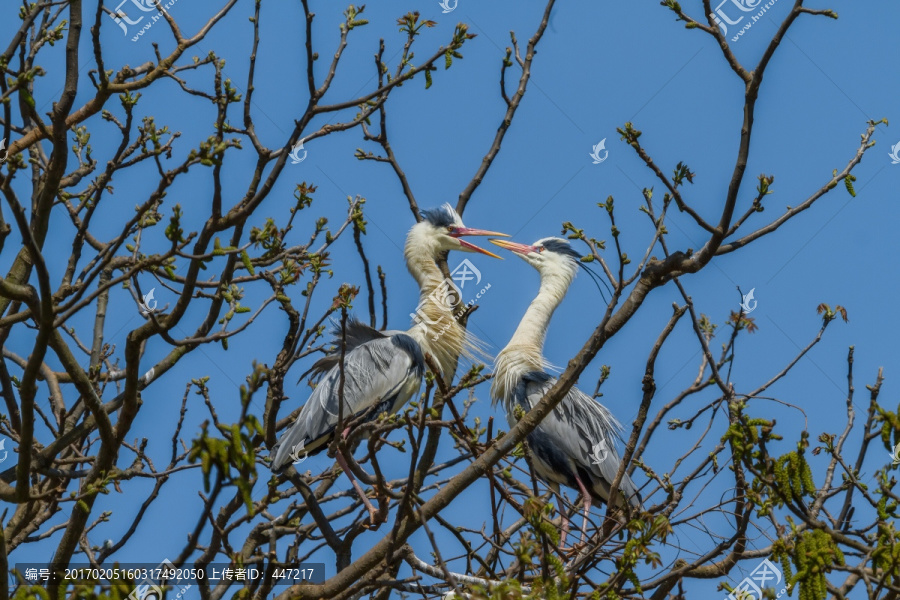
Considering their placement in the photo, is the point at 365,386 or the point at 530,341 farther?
the point at 530,341

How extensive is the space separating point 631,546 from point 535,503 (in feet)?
1.48

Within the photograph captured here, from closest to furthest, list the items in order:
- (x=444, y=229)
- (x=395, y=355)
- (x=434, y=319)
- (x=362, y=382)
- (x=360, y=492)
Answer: (x=360, y=492) < (x=362, y=382) < (x=395, y=355) < (x=434, y=319) < (x=444, y=229)

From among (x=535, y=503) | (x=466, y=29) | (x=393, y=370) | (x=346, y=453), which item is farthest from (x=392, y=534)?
(x=393, y=370)

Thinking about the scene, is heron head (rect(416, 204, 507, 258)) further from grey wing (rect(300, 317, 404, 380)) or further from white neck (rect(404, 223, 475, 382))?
grey wing (rect(300, 317, 404, 380))

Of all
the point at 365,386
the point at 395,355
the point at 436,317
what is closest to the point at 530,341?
the point at 436,317

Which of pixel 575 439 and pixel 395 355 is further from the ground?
pixel 395 355

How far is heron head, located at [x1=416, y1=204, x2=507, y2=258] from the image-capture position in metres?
8.04

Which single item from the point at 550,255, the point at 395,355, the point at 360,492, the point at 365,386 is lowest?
the point at 360,492

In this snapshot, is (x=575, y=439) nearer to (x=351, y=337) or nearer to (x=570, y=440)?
(x=570, y=440)

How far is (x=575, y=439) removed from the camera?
701cm

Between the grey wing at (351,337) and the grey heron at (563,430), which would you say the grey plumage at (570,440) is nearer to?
the grey heron at (563,430)

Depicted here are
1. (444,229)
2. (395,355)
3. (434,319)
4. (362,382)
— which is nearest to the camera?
(362,382)

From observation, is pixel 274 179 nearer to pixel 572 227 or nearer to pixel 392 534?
pixel 572 227

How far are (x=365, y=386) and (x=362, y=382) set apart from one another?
3 cm
